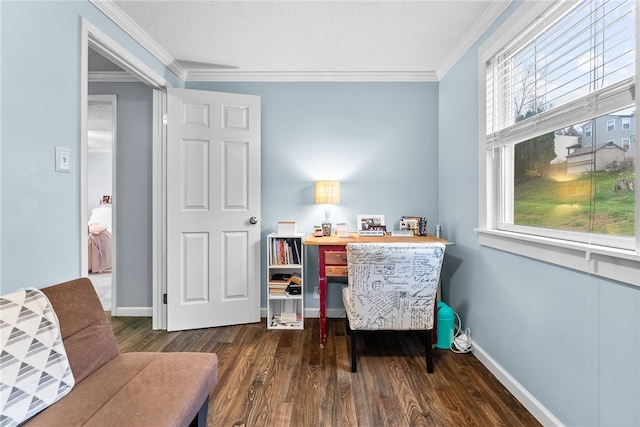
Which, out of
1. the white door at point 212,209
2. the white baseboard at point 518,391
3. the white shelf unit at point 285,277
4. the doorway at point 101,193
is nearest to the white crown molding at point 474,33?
the white door at point 212,209

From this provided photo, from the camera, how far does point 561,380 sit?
1281 millimetres

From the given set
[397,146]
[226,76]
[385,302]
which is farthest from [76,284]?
[397,146]

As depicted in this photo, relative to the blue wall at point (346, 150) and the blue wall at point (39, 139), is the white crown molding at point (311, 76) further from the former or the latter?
the blue wall at point (39, 139)

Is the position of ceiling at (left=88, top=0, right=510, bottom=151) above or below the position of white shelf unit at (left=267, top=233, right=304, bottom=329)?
above

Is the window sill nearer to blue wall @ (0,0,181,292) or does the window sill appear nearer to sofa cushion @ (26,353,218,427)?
sofa cushion @ (26,353,218,427)

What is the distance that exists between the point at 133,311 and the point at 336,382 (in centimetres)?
227

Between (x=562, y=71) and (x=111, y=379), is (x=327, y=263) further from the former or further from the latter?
(x=562, y=71)

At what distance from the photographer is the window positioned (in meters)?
1.07

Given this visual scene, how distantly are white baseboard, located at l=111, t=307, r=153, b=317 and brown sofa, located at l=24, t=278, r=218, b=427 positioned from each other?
1666 millimetres

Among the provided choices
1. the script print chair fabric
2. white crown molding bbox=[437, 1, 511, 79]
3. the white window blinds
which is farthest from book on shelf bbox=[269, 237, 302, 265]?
white crown molding bbox=[437, 1, 511, 79]

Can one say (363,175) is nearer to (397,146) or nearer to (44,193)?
(397,146)

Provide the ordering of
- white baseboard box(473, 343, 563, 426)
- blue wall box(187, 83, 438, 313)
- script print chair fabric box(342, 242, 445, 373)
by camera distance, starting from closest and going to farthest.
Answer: white baseboard box(473, 343, 563, 426) < script print chair fabric box(342, 242, 445, 373) < blue wall box(187, 83, 438, 313)

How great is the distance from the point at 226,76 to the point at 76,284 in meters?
2.24

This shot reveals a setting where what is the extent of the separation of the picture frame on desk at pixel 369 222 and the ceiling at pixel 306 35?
1.40m
